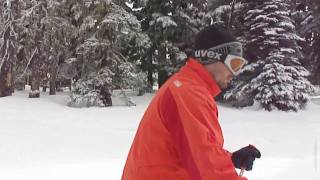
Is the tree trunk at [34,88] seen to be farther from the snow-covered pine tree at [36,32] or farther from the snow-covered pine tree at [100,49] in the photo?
the snow-covered pine tree at [100,49]

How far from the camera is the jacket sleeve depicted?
2.26 meters

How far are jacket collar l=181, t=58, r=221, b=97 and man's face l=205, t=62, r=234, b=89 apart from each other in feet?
0.11

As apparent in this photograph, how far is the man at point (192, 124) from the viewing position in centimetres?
228

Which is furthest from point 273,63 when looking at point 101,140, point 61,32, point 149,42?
point 61,32

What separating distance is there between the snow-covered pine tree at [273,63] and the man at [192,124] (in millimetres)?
15666

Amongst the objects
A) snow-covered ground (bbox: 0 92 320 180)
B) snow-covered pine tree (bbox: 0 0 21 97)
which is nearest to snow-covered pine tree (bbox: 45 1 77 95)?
snow-covered pine tree (bbox: 0 0 21 97)

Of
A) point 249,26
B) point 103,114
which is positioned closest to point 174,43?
point 249,26

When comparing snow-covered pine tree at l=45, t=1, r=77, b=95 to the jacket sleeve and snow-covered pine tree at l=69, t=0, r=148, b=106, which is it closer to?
snow-covered pine tree at l=69, t=0, r=148, b=106

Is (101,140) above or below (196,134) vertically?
→ below

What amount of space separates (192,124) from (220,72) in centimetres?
40

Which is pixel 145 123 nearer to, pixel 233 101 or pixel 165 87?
pixel 165 87

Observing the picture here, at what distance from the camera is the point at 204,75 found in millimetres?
2475

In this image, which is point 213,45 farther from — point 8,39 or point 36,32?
point 8,39

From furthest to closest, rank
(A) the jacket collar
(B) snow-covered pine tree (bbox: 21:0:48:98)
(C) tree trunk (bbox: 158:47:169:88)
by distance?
(B) snow-covered pine tree (bbox: 21:0:48:98)
(C) tree trunk (bbox: 158:47:169:88)
(A) the jacket collar
